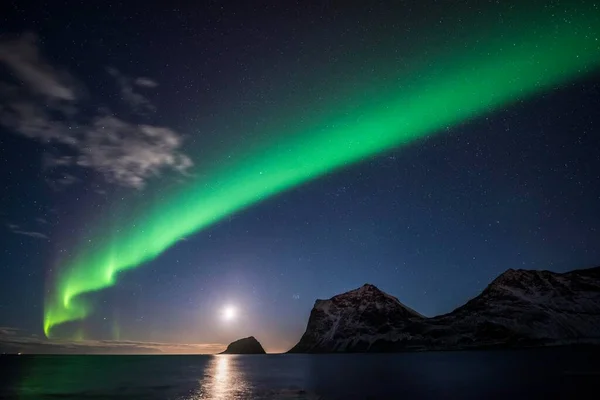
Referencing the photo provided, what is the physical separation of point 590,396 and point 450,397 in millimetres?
17651

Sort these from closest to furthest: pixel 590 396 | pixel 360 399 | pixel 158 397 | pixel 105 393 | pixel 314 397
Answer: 1. pixel 590 396
2. pixel 360 399
3. pixel 314 397
4. pixel 158 397
5. pixel 105 393

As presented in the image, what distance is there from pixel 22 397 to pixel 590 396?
9055cm

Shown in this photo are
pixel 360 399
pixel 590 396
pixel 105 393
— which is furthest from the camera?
pixel 105 393

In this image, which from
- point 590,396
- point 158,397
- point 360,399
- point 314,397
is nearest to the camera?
point 590,396

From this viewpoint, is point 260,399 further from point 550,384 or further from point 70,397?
point 550,384

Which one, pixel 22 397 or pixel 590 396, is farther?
pixel 22 397

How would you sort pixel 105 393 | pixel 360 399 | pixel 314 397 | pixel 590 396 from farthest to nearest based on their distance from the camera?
1. pixel 105 393
2. pixel 314 397
3. pixel 360 399
4. pixel 590 396

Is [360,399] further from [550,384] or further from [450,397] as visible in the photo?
[550,384]

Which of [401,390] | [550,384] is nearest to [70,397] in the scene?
[401,390]

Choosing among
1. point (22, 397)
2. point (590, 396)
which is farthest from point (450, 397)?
point (22, 397)

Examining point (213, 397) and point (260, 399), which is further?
point (213, 397)

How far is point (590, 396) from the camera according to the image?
160ft

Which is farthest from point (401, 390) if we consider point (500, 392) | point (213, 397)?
point (213, 397)

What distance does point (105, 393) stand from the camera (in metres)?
71.6
